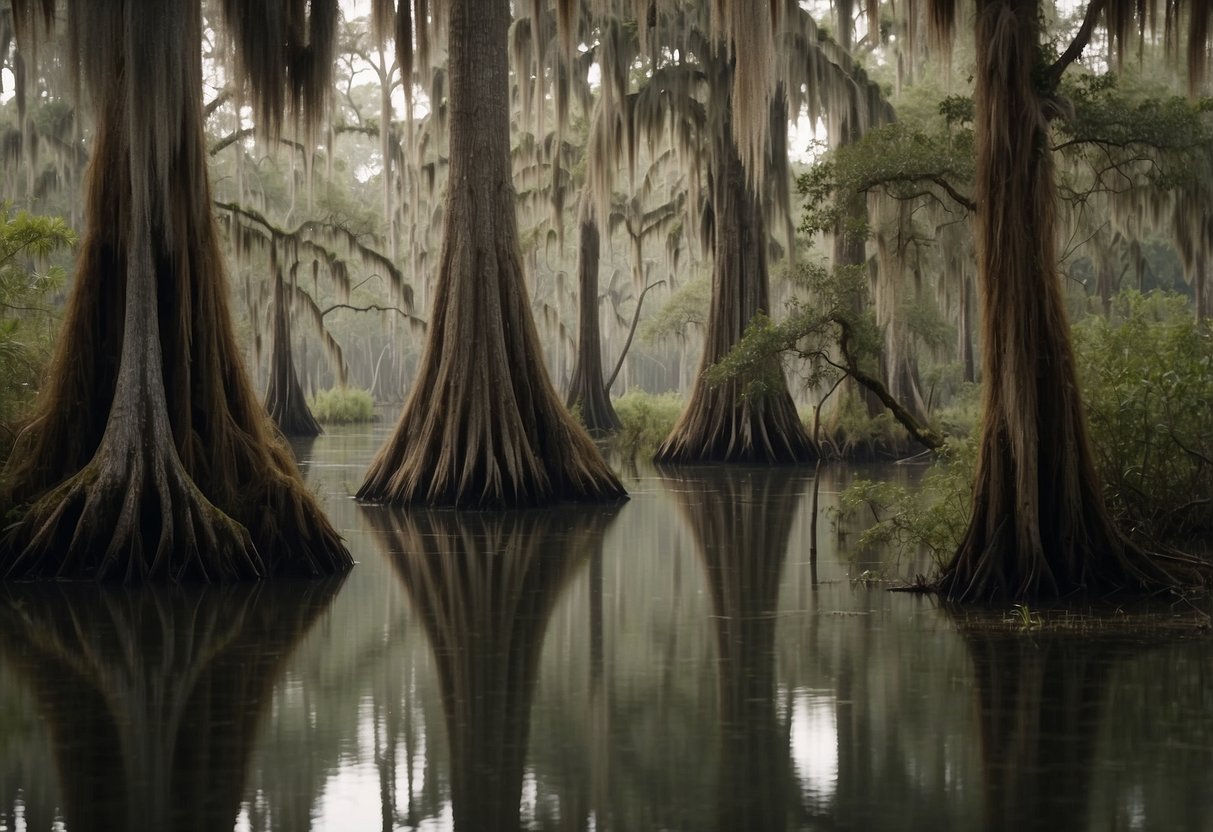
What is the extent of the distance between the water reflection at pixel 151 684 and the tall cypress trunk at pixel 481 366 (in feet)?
18.4

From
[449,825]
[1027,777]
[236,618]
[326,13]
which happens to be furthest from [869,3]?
[449,825]

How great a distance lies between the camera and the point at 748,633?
8.45 metres

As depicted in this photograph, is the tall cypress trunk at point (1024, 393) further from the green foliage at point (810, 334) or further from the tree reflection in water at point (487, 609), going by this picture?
the green foliage at point (810, 334)

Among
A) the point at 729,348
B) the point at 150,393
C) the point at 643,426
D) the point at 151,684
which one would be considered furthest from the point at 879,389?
the point at 643,426

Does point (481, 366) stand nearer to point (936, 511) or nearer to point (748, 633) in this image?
point (936, 511)

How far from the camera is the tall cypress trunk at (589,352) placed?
1257 inches

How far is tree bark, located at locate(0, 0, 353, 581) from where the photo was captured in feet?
33.7

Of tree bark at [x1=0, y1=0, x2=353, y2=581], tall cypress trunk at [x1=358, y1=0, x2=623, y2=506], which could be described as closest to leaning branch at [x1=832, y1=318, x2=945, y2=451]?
tall cypress trunk at [x1=358, y1=0, x2=623, y2=506]

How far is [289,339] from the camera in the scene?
112 feet

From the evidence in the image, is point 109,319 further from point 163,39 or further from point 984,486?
point 984,486

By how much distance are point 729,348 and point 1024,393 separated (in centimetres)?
1375

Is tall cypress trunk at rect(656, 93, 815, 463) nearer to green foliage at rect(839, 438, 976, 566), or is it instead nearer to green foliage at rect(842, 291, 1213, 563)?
green foliage at rect(839, 438, 976, 566)

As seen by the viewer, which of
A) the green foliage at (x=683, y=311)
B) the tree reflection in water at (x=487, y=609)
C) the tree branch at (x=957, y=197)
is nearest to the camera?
the tree reflection in water at (x=487, y=609)

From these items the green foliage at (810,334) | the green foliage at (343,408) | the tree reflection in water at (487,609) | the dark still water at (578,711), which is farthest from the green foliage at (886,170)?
the green foliage at (343,408)
